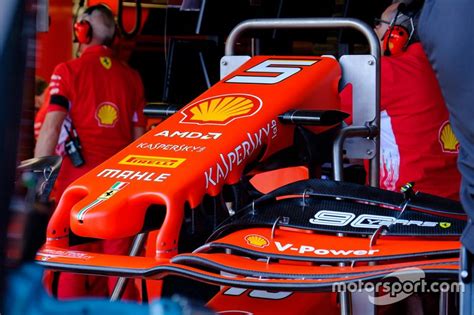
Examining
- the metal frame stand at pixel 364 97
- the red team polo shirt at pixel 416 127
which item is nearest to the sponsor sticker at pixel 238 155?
the metal frame stand at pixel 364 97

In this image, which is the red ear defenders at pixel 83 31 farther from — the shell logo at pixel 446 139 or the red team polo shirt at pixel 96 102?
the shell logo at pixel 446 139

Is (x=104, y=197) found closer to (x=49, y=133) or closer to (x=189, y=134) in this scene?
(x=189, y=134)

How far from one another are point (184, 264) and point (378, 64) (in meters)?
0.92

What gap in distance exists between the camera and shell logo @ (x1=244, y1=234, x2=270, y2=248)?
71.4 inches

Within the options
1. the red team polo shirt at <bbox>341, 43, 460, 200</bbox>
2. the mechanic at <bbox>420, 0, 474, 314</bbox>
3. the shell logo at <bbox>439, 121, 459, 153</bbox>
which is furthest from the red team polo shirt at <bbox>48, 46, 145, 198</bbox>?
the mechanic at <bbox>420, 0, 474, 314</bbox>

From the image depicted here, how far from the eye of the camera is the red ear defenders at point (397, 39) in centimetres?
289

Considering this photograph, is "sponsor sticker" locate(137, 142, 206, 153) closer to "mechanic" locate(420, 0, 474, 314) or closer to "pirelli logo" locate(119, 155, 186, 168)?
"pirelli logo" locate(119, 155, 186, 168)

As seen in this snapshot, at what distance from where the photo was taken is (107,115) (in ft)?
13.4

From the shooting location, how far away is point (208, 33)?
3688 mm

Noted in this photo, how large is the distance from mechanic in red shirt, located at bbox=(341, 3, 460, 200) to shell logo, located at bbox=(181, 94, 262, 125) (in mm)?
839

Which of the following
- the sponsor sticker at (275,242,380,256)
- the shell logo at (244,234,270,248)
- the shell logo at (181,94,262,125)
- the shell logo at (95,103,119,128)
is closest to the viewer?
the sponsor sticker at (275,242,380,256)

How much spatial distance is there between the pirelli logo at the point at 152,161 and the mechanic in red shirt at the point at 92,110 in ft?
5.91

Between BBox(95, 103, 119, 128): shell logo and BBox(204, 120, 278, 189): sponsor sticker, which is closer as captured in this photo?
BBox(204, 120, 278, 189): sponsor sticker

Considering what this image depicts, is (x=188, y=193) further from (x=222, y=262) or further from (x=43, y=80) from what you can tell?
(x=43, y=80)
